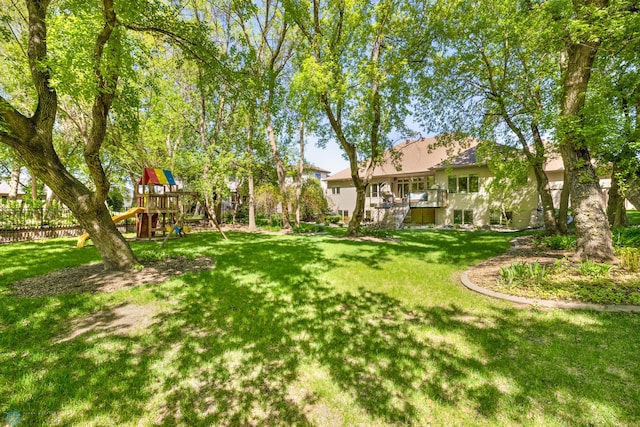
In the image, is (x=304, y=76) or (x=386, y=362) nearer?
(x=386, y=362)

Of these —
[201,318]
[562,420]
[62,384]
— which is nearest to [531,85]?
[562,420]

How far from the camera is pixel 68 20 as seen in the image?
5.89m

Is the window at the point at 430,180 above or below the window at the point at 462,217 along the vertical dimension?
above

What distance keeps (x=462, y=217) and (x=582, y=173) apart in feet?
51.8

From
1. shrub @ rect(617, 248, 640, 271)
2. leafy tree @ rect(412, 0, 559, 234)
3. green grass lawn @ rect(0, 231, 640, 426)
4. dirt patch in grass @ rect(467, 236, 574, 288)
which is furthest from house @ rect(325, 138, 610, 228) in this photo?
green grass lawn @ rect(0, 231, 640, 426)

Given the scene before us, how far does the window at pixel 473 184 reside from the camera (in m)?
21.3

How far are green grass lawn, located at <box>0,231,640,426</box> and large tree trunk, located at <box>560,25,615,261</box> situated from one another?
344cm

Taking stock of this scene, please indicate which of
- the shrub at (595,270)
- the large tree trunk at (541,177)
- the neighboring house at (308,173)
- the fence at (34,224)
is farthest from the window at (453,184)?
the fence at (34,224)

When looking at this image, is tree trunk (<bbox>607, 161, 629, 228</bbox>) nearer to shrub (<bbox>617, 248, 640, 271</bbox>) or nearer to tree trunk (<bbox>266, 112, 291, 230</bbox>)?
shrub (<bbox>617, 248, 640, 271</bbox>)

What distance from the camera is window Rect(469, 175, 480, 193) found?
2133 centimetres

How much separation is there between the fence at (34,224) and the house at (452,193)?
1856cm

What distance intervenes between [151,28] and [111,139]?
14218 mm

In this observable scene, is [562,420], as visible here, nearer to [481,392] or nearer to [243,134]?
[481,392]

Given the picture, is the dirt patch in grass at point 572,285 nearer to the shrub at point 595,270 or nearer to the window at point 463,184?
the shrub at point 595,270
